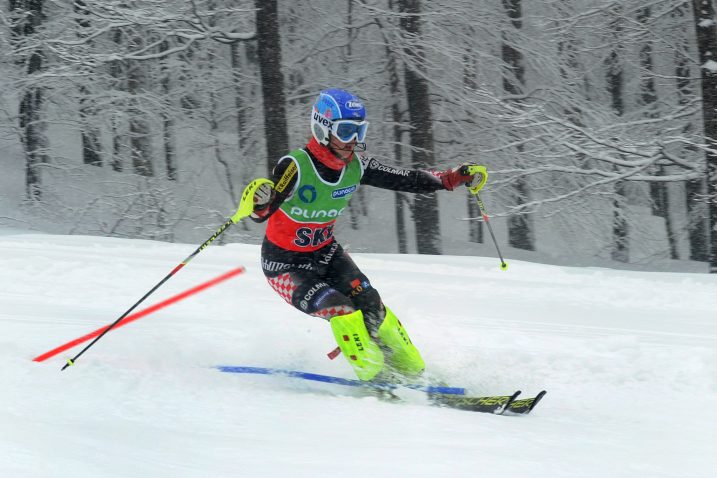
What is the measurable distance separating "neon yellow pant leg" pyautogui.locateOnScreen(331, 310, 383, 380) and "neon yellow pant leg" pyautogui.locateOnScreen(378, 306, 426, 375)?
275mm

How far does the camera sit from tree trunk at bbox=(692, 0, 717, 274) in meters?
9.49

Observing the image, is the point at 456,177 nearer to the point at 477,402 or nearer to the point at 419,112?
the point at 477,402

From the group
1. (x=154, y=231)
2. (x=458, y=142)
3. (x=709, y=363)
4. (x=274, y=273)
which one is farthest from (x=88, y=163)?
(x=709, y=363)

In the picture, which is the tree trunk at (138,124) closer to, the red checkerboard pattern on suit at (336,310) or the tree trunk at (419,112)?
the tree trunk at (419,112)

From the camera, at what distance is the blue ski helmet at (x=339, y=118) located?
485 cm

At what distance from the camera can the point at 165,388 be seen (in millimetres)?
4262

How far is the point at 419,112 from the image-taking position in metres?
12.8

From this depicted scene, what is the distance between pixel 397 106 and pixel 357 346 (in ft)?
35.4

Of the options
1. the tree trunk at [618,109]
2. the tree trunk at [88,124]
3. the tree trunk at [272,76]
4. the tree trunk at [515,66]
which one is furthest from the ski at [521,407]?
the tree trunk at [88,124]

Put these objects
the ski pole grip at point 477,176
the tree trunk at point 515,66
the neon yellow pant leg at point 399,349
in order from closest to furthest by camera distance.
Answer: the neon yellow pant leg at point 399,349
the ski pole grip at point 477,176
the tree trunk at point 515,66

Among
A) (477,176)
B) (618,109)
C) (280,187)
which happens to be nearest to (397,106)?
(618,109)

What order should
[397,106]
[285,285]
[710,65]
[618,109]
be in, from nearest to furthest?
[285,285] → [710,65] → [397,106] → [618,109]

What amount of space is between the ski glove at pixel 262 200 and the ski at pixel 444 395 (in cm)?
96

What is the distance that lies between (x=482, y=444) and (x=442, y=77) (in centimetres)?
1067
